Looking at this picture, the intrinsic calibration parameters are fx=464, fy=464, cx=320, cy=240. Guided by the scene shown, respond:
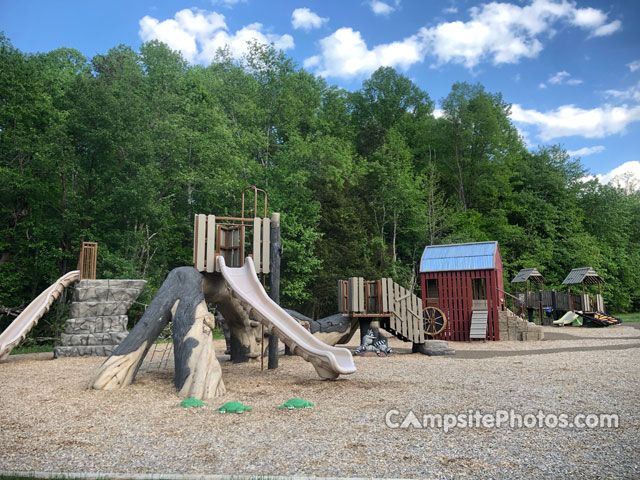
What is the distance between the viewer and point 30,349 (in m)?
16.2

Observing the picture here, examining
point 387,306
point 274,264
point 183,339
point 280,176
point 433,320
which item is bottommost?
point 433,320

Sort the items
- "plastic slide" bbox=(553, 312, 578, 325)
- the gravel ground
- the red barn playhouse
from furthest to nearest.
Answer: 1. "plastic slide" bbox=(553, 312, 578, 325)
2. the red barn playhouse
3. the gravel ground

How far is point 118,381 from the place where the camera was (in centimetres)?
748

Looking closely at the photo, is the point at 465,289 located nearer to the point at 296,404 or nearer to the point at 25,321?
the point at 296,404

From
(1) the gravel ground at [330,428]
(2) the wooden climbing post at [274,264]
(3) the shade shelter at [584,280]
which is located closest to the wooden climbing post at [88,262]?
(1) the gravel ground at [330,428]

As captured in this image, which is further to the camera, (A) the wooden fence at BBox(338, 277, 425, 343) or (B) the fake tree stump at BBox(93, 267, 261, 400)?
(A) the wooden fence at BBox(338, 277, 425, 343)

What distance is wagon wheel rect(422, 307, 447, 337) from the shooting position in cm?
1751

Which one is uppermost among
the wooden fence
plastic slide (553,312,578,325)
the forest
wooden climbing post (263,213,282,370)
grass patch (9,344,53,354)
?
the forest

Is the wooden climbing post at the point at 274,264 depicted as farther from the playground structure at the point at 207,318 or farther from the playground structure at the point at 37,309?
the playground structure at the point at 37,309

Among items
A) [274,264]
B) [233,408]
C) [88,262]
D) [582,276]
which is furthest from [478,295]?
[233,408]

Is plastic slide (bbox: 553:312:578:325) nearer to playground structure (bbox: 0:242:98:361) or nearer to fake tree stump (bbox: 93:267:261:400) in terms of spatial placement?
fake tree stump (bbox: 93:267:261:400)

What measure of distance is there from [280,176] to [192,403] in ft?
68.3

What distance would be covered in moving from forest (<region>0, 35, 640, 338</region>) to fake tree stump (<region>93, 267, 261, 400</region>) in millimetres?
11312

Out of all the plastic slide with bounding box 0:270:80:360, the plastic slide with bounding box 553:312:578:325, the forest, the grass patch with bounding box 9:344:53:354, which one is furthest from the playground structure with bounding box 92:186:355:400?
the plastic slide with bounding box 553:312:578:325
